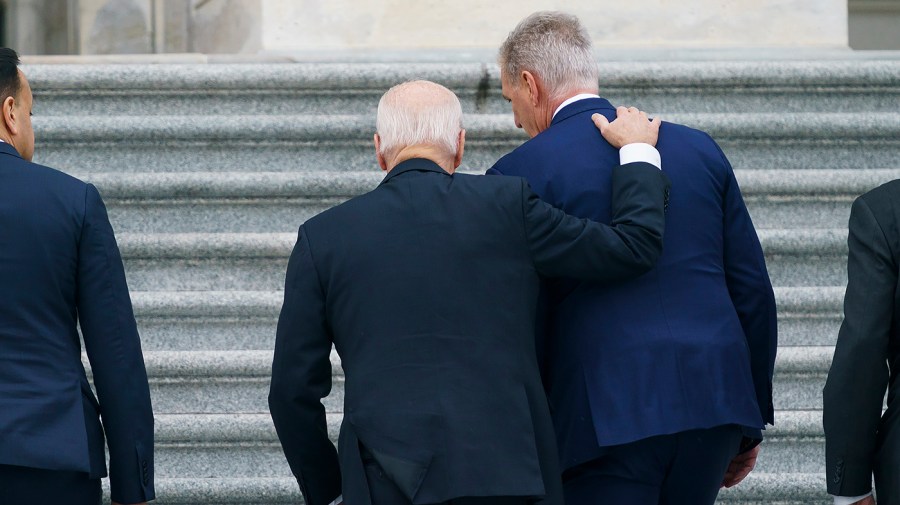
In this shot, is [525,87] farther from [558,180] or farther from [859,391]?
[859,391]

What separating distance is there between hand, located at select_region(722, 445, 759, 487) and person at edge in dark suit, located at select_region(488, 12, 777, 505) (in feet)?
0.77

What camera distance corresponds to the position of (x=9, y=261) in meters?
2.81

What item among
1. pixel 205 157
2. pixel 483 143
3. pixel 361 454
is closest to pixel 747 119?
pixel 483 143

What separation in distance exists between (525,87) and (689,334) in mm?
696

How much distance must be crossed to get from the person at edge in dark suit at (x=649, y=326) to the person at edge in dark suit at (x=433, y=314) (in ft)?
0.40

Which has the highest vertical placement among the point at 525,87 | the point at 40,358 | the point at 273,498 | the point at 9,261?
Result: the point at 525,87

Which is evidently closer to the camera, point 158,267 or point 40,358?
point 40,358

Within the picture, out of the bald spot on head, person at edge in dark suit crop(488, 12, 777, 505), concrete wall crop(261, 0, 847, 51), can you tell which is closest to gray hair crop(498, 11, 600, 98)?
person at edge in dark suit crop(488, 12, 777, 505)

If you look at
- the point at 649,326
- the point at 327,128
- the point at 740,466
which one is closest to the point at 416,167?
the point at 649,326

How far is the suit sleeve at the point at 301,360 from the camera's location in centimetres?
276

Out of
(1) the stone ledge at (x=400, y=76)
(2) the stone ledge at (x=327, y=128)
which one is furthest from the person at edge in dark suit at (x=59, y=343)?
(1) the stone ledge at (x=400, y=76)

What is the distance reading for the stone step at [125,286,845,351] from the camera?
14.8ft

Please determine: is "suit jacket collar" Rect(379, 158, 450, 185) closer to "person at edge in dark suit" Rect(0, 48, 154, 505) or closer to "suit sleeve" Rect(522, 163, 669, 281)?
"suit sleeve" Rect(522, 163, 669, 281)

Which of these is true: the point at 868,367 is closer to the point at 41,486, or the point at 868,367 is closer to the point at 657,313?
the point at 657,313
